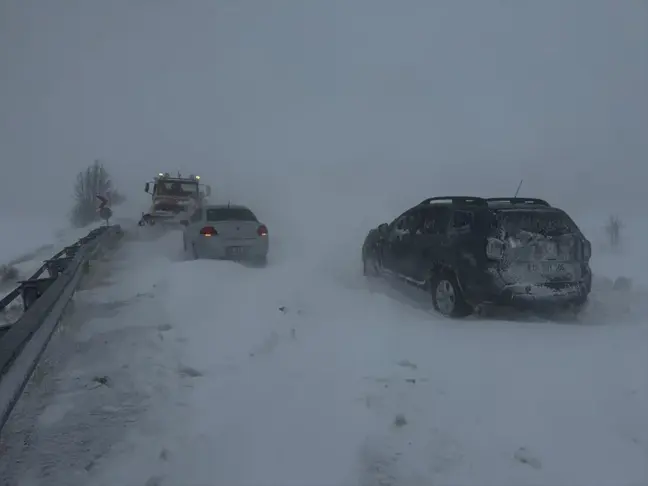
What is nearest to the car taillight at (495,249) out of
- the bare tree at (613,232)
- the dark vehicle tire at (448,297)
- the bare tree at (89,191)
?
the dark vehicle tire at (448,297)

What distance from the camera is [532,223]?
271 inches

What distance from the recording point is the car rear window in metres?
12.1

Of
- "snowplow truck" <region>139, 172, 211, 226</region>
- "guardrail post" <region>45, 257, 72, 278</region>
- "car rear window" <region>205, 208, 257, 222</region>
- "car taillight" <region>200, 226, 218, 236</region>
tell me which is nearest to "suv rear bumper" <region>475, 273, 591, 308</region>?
"guardrail post" <region>45, 257, 72, 278</region>

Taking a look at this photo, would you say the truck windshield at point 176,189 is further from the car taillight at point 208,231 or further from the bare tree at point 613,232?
the bare tree at point 613,232

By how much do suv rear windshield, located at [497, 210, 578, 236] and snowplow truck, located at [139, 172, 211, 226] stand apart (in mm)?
14004

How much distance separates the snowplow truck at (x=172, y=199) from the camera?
19.2 meters

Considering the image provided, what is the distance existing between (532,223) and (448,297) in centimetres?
147

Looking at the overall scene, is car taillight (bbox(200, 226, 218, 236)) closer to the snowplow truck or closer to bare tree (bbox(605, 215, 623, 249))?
the snowplow truck

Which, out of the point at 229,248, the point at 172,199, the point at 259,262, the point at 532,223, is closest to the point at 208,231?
the point at 229,248

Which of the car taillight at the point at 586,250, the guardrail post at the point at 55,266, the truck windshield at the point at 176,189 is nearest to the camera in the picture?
the car taillight at the point at 586,250

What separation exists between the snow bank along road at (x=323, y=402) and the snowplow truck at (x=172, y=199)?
42.6 feet

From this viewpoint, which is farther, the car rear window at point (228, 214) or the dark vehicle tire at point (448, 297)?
the car rear window at point (228, 214)

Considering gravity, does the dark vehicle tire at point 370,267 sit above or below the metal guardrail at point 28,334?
below

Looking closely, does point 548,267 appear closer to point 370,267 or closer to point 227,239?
point 370,267
